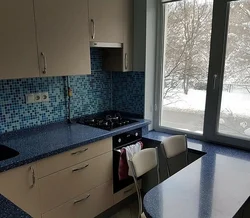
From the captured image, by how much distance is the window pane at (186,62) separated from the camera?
2.24 m

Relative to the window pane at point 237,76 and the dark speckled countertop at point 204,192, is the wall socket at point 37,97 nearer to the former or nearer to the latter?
the dark speckled countertop at point 204,192

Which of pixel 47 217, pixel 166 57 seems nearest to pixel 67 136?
pixel 47 217

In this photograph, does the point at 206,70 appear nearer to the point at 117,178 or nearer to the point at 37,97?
the point at 117,178

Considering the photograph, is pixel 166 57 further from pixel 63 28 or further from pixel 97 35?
pixel 63 28

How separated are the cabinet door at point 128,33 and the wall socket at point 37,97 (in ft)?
2.67

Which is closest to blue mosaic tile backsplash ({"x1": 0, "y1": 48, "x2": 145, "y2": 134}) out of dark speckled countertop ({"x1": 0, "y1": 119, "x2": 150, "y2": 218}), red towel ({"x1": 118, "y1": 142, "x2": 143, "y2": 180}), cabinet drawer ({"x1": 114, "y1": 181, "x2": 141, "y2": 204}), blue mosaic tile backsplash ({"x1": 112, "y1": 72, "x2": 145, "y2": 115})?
blue mosaic tile backsplash ({"x1": 112, "y1": 72, "x2": 145, "y2": 115})

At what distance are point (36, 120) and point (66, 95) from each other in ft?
1.26

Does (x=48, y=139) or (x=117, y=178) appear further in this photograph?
(x=117, y=178)

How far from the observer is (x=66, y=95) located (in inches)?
94.0

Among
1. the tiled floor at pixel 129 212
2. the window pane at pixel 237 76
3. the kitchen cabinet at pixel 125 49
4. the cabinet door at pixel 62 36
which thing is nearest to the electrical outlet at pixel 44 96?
the cabinet door at pixel 62 36

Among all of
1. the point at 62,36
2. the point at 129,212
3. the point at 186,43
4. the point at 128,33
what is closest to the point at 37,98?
the point at 62,36

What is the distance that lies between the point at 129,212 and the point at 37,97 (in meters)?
1.41

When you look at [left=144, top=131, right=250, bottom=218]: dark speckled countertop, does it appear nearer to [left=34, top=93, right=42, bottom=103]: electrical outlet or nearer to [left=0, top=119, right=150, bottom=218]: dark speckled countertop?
[left=0, top=119, right=150, bottom=218]: dark speckled countertop

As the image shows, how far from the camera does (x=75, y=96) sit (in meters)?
2.47
